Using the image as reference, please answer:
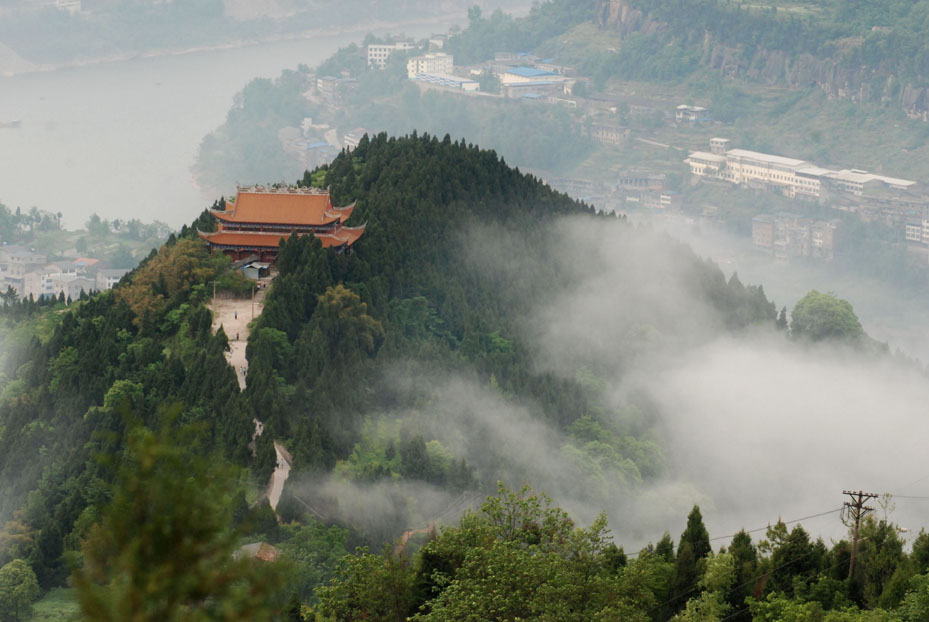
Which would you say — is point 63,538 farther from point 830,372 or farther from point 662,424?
point 830,372

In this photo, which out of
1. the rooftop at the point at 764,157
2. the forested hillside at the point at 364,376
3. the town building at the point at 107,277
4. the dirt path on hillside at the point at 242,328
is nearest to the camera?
the forested hillside at the point at 364,376

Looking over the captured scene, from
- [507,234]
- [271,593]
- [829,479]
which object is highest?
[271,593]

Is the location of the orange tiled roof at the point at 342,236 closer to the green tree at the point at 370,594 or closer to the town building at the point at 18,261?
the green tree at the point at 370,594

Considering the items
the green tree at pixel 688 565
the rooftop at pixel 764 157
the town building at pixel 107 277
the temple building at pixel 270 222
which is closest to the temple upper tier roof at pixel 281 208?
the temple building at pixel 270 222

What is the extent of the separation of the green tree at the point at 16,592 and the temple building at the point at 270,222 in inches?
894

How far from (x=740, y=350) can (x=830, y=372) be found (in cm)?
459

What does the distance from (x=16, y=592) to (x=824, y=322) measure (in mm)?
50615

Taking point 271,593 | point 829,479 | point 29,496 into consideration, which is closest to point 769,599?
point 271,593

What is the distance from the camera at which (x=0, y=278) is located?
138875 mm

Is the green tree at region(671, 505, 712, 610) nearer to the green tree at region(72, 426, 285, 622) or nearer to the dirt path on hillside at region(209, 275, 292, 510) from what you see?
the dirt path on hillside at region(209, 275, 292, 510)

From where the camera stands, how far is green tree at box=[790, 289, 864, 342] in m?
88.0

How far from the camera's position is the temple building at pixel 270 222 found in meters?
71.4

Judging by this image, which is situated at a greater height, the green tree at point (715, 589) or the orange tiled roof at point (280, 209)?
the orange tiled roof at point (280, 209)

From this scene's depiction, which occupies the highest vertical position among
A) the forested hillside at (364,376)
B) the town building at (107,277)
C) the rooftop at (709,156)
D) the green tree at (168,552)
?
the green tree at (168,552)
